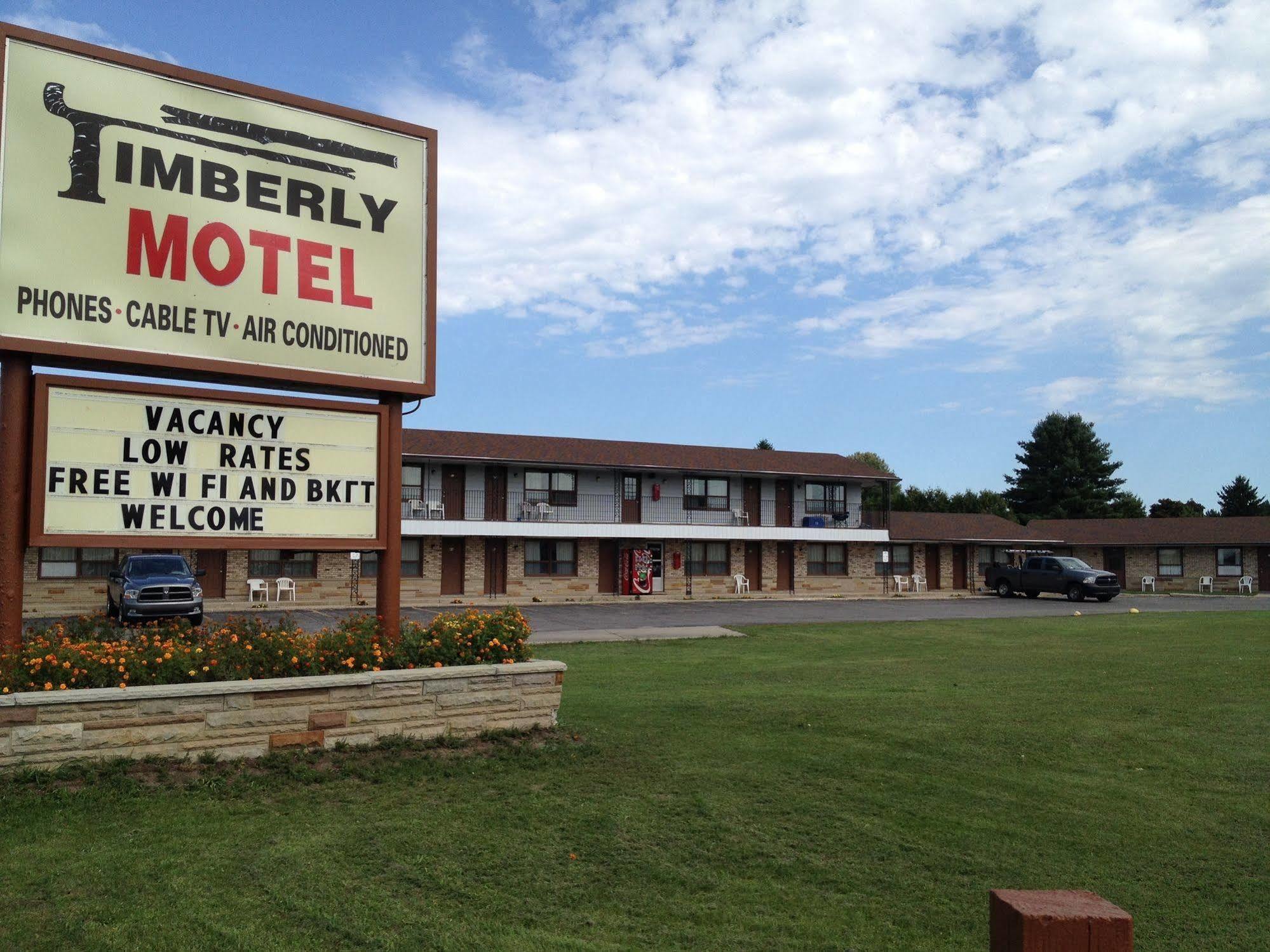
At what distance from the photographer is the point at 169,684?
292 inches

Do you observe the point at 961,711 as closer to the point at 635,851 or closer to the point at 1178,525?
the point at 635,851

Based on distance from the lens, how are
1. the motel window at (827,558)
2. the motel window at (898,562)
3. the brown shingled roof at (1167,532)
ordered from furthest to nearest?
the brown shingled roof at (1167,532) → the motel window at (898,562) → the motel window at (827,558)

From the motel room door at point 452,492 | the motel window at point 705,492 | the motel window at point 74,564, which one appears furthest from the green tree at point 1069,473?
the motel window at point 74,564

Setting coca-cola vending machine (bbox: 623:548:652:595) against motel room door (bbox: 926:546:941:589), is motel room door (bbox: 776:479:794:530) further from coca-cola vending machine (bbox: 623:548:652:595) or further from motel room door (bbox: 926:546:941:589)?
motel room door (bbox: 926:546:941:589)

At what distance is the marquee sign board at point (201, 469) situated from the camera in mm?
7910

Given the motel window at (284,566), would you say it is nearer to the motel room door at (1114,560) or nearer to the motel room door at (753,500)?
the motel room door at (753,500)

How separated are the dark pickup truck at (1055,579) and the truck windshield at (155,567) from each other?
33.1 meters

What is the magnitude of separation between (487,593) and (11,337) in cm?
2940

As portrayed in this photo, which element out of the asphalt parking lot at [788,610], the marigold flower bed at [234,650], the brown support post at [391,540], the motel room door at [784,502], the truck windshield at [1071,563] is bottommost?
the asphalt parking lot at [788,610]

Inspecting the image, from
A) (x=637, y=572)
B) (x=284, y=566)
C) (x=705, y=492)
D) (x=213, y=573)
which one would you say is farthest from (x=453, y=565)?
(x=705, y=492)

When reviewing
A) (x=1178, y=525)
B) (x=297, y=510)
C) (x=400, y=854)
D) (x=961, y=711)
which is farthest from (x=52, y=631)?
(x=1178, y=525)

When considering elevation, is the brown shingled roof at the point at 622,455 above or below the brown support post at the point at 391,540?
above

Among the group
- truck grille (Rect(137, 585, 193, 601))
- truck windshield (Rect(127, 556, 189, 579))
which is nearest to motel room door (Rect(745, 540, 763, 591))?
truck windshield (Rect(127, 556, 189, 579))

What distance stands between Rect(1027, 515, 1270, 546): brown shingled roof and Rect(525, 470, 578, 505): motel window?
99.8 feet
